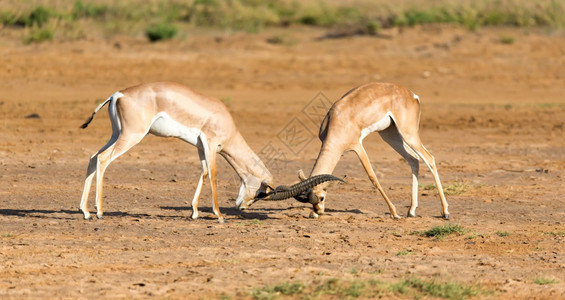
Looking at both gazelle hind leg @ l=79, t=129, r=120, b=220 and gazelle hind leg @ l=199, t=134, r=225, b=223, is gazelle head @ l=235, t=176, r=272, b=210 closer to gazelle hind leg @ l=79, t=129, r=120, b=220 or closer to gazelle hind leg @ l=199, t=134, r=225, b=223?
gazelle hind leg @ l=199, t=134, r=225, b=223

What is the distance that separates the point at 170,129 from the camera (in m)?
11.0

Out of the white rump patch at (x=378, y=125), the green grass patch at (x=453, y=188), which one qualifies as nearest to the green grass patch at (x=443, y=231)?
the white rump patch at (x=378, y=125)

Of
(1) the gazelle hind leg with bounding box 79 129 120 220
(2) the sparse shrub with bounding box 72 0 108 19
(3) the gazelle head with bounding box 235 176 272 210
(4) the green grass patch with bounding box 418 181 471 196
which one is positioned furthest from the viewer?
(2) the sparse shrub with bounding box 72 0 108 19

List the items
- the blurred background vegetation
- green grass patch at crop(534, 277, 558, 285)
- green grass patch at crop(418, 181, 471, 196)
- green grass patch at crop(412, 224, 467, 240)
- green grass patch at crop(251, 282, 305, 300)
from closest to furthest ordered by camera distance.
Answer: green grass patch at crop(251, 282, 305, 300)
green grass patch at crop(534, 277, 558, 285)
green grass patch at crop(412, 224, 467, 240)
green grass patch at crop(418, 181, 471, 196)
the blurred background vegetation

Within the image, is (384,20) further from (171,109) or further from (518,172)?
(171,109)

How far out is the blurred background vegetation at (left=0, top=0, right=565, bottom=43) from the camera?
27.4 metres

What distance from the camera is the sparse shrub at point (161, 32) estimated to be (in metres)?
26.7

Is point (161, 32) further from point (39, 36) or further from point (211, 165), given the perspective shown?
point (211, 165)

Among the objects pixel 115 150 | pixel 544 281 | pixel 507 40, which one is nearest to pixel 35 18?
pixel 507 40

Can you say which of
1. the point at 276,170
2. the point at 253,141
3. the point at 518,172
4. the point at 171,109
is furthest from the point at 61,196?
the point at 518,172

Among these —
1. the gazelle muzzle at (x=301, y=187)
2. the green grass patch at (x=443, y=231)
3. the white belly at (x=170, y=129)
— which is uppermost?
the white belly at (x=170, y=129)

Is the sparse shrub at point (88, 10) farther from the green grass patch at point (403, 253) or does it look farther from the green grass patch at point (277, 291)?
the green grass patch at point (277, 291)

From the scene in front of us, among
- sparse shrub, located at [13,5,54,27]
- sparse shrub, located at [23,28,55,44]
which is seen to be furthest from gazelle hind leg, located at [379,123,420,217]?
sparse shrub, located at [13,5,54,27]

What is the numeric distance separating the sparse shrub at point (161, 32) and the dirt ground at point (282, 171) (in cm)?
44
